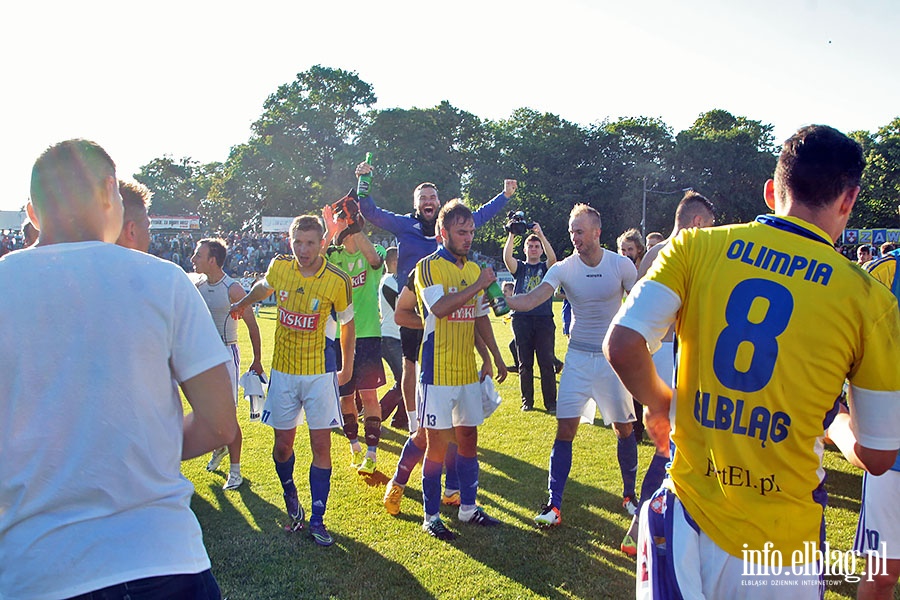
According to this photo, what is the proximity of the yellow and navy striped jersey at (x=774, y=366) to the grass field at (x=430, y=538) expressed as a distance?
7.77ft

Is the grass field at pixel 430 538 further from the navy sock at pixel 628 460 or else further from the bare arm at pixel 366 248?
the bare arm at pixel 366 248

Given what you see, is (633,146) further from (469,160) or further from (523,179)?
(469,160)

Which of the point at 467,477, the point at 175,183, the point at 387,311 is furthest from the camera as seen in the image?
the point at 175,183

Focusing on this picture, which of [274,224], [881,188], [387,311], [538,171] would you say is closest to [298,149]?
[274,224]

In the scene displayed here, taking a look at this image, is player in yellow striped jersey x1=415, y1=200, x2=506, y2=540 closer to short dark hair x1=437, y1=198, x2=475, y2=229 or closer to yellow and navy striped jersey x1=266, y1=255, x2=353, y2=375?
short dark hair x1=437, y1=198, x2=475, y2=229

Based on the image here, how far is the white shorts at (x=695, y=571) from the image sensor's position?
2.01m

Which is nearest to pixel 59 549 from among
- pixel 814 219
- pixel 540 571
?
pixel 814 219

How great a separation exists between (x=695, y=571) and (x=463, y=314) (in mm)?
3162

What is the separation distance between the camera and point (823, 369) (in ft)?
6.57

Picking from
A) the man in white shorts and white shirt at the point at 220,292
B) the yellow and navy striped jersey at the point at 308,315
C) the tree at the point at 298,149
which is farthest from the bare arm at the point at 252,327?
the tree at the point at 298,149

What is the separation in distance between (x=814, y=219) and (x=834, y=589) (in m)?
3.28

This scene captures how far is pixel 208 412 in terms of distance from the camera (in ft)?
6.41

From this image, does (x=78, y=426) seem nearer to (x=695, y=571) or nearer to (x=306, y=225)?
(x=695, y=571)

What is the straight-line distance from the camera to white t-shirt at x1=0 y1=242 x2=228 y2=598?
170cm
